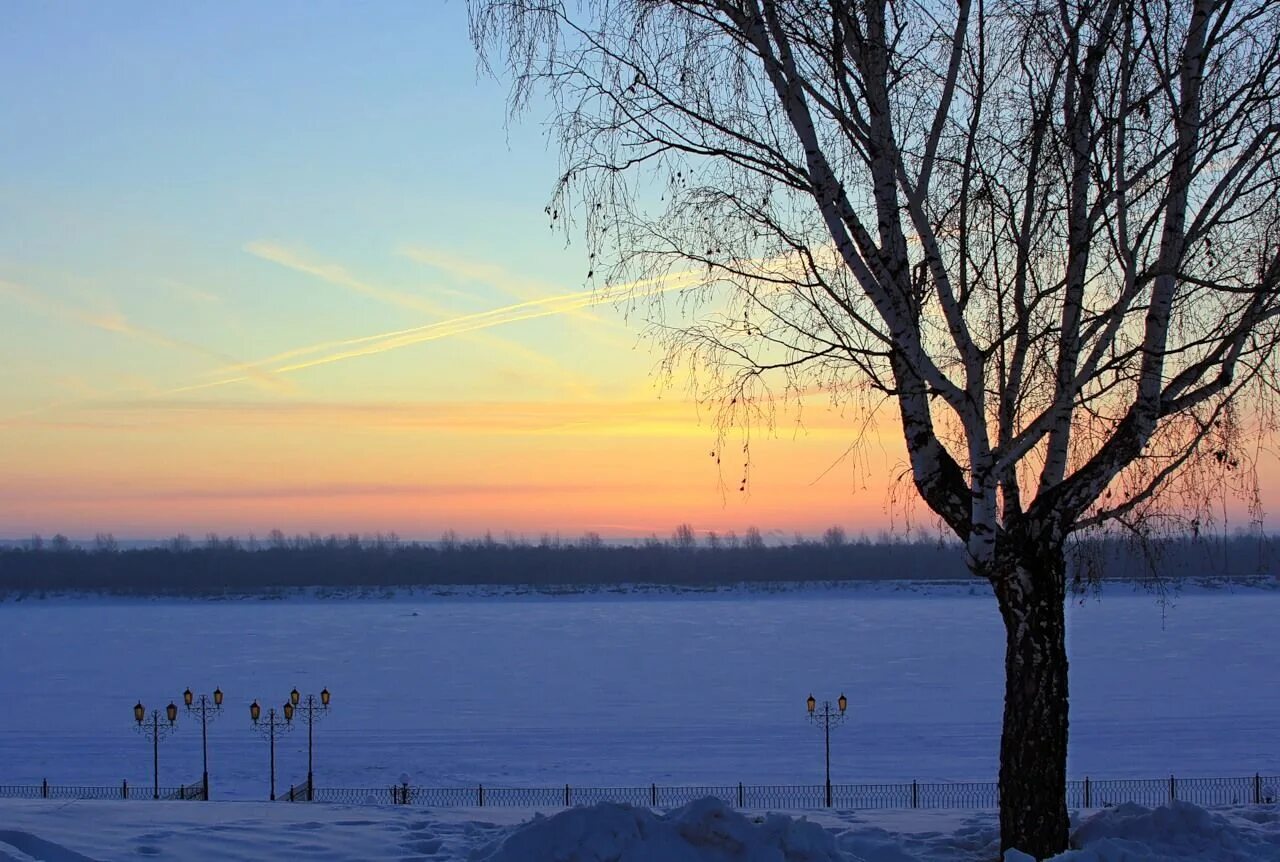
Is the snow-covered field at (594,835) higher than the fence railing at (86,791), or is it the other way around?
the snow-covered field at (594,835)

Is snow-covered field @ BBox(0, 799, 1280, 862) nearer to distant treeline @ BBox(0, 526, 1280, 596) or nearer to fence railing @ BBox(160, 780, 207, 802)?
fence railing @ BBox(160, 780, 207, 802)

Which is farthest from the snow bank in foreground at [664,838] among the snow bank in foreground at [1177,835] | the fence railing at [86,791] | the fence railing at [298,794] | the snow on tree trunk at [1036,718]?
the fence railing at [86,791]

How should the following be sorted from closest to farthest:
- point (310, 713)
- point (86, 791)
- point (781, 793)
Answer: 1. point (781, 793)
2. point (86, 791)
3. point (310, 713)

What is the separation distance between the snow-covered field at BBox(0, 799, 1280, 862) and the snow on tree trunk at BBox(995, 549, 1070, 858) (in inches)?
13.6

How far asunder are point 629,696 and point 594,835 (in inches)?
1320

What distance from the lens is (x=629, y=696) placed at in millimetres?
40125

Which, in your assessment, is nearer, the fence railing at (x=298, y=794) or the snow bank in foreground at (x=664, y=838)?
the snow bank in foreground at (x=664, y=838)

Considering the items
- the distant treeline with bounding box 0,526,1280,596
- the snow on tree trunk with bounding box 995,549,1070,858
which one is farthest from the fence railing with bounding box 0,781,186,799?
the distant treeline with bounding box 0,526,1280,596

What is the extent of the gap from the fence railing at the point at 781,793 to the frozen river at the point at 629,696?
1.59 m

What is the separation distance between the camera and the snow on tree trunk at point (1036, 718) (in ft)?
25.9

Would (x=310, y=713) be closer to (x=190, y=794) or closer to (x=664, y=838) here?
(x=190, y=794)

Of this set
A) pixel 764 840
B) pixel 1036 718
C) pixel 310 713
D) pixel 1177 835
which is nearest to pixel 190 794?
pixel 310 713

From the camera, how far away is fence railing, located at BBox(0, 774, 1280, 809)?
23547 mm

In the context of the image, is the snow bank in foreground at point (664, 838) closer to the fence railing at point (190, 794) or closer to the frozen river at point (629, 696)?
the frozen river at point (629, 696)
